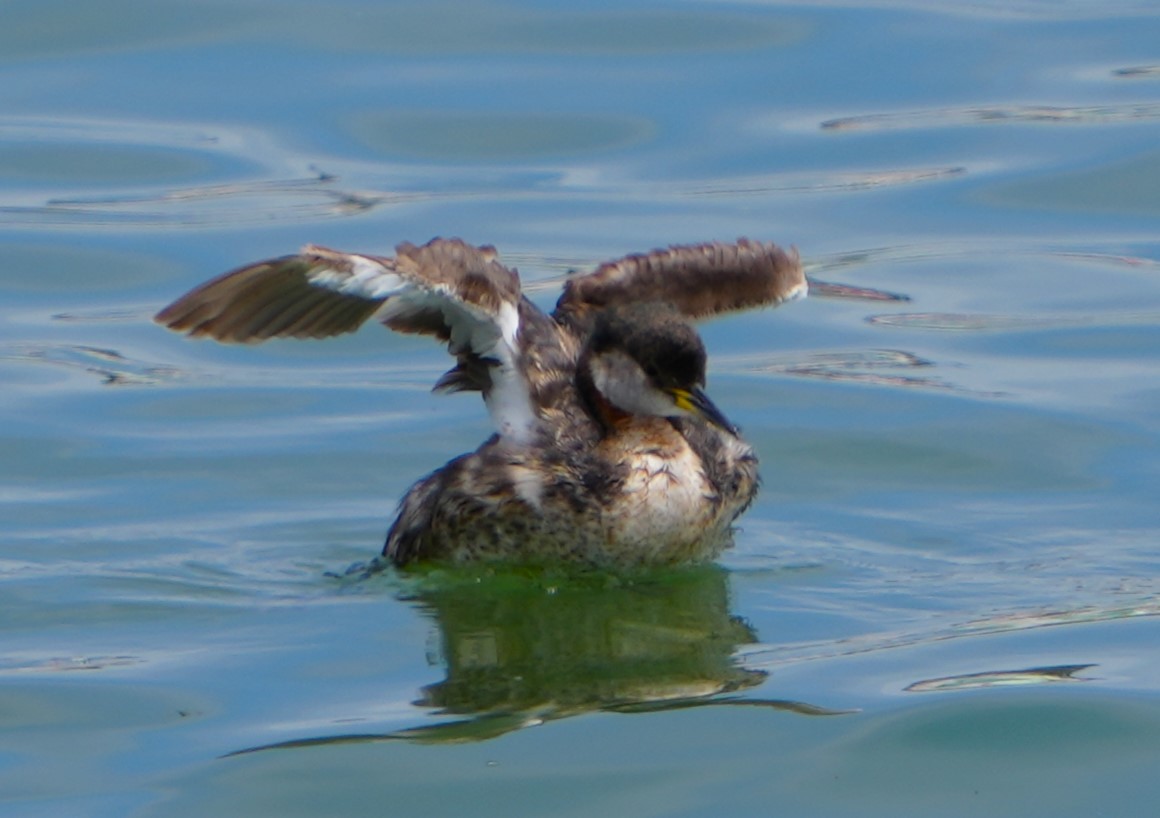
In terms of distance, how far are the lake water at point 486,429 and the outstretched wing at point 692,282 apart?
37.0 inches

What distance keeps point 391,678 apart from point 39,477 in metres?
3.25

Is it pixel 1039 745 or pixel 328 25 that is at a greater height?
pixel 328 25

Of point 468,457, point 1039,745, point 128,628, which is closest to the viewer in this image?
point 1039,745

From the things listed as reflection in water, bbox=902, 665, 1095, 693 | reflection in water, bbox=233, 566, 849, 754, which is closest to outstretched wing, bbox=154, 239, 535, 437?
reflection in water, bbox=233, 566, 849, 754

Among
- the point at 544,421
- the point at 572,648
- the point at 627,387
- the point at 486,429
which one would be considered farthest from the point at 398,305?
the point at 486,429

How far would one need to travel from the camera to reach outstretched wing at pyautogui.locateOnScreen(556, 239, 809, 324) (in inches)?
384

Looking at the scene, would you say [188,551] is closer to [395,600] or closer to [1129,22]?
[395,600]

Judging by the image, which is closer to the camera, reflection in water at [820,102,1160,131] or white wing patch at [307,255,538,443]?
white wing patch at [307,255,538,443]

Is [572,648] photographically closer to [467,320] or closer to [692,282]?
[467,320]

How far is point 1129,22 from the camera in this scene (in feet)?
59.0

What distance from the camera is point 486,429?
1139 centimetres

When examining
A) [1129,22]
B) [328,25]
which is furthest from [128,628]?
[1129,22]

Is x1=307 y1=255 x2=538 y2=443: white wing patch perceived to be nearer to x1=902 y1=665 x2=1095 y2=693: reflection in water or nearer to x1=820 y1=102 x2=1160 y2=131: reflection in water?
x1=902 y1=665 x2=1095 y2=693: reflection in water

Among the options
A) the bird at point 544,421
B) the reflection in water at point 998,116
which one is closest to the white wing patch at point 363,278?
the bird at point 544,421
